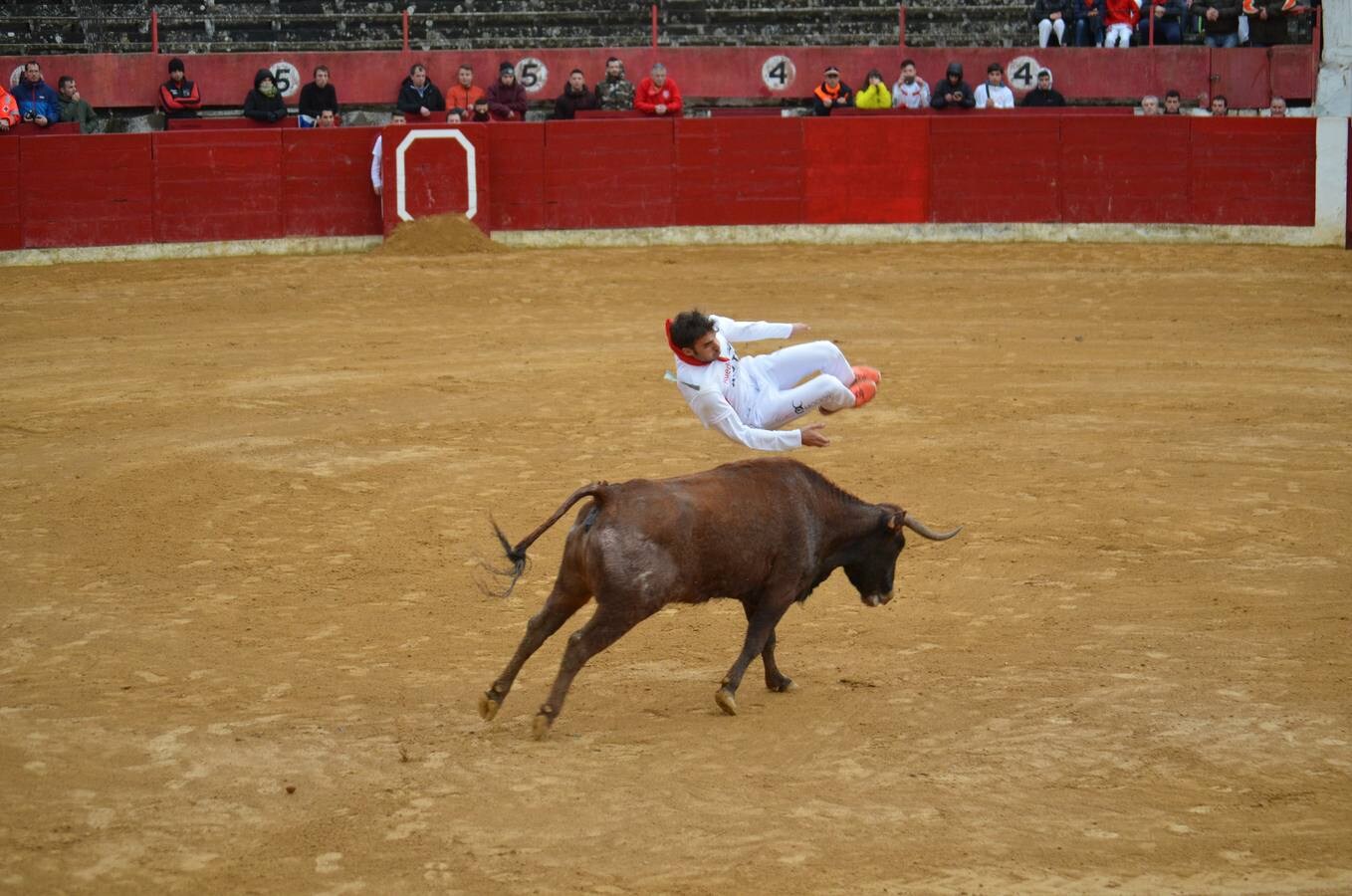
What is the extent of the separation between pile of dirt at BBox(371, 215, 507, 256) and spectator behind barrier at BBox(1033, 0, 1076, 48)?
308 inches

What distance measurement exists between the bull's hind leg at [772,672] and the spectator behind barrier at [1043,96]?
14.5 m

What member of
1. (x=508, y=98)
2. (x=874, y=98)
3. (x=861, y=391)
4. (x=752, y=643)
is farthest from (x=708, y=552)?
(x=874, y=98)

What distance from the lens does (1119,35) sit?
21.3 m

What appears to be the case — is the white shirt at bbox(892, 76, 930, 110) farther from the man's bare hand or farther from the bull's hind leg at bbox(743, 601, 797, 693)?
the bull's hind leg at bbox(743, 601, 797, 693)

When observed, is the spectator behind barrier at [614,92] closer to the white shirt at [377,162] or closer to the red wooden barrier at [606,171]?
the red wooden barrier at [606,171]

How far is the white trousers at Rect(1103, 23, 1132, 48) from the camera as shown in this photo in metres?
21.3

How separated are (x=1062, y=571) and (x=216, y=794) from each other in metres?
4.66

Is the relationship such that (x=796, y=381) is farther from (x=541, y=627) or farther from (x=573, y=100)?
(x=573, y=100)

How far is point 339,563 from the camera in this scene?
8.93 meters

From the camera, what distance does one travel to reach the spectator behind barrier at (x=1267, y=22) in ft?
68.8

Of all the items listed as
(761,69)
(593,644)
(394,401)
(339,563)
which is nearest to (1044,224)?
(761,69)

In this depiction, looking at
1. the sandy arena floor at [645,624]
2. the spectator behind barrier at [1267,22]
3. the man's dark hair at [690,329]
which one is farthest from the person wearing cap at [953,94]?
the man's dark hair at [690,329]

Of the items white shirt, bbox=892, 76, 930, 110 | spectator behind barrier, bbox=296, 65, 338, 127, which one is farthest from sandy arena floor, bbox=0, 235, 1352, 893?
white shirt, bbox=892, 76, 930, 110

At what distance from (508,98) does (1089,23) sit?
766 centimetres
